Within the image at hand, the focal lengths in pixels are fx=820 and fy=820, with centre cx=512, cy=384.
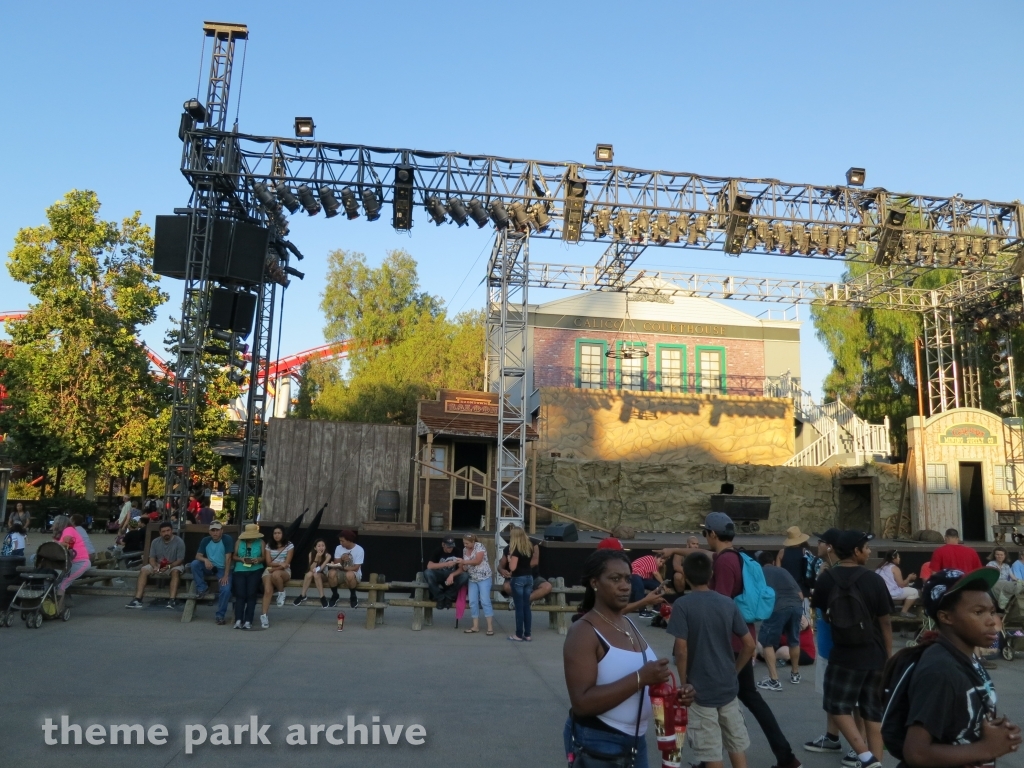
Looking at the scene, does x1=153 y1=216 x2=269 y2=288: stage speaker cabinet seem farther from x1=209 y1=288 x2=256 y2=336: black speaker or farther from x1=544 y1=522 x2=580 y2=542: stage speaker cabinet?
x1=544 y1=522 x2=580 y2=542: stage speaker cabinet

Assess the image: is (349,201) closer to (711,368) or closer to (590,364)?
(590,364)

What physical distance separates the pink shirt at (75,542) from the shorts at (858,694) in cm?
962

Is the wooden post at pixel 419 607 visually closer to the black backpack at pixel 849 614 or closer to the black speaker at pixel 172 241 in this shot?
the black backpack at pixel 849 614

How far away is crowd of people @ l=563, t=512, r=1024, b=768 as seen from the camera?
2584 millimetres

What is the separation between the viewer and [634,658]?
315 cm

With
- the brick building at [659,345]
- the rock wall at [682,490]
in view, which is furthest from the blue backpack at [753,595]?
the brick building at [659,345]

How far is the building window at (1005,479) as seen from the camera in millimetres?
23625

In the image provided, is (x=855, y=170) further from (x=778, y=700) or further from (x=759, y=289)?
(x=778, y=700)

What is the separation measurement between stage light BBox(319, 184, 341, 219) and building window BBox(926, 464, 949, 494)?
58.9 feet

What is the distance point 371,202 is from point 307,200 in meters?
1.39

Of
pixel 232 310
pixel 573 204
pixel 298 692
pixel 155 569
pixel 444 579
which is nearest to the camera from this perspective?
pixel 298 692

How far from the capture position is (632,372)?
32.7m

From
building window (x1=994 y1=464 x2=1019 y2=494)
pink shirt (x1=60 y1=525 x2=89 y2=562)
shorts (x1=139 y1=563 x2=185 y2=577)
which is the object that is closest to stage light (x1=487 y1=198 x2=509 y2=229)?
shorts (x1=139 y1=563 x2=185 y2=577)

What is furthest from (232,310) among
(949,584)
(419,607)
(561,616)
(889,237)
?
(949,584)
